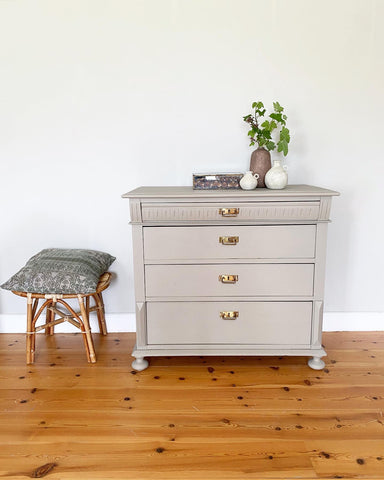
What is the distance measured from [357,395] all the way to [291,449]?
1.76 ft

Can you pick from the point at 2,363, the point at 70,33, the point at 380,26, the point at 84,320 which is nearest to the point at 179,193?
the point at 84,320

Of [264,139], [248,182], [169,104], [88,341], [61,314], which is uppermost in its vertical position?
[169,104]

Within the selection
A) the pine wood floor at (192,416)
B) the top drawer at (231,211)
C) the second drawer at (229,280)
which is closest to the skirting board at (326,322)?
the pine wood floor at (192,416)

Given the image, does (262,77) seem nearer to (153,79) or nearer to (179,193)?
(153,79)

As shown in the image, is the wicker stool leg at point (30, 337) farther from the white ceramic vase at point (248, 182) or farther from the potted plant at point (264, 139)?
the potted plant at point (264, 139)

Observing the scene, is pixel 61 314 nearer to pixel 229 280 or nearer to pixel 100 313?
pixel 100 313

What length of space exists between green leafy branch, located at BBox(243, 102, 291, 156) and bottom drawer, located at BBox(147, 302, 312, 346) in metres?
0.86

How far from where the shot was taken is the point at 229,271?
2.03m

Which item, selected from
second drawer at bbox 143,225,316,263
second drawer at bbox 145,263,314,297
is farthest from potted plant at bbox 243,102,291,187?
second drawer at bbox 145,263,314,297

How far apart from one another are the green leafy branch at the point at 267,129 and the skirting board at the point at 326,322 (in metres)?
1.16

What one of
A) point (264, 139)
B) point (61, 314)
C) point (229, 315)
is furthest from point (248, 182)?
point (61, 314)

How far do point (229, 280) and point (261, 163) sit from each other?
68 centimetres

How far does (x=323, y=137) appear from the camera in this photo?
2367 millimetres

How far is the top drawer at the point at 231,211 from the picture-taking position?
1.96 metres
